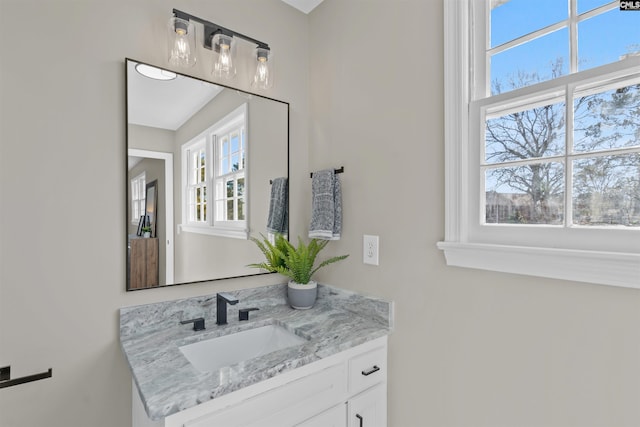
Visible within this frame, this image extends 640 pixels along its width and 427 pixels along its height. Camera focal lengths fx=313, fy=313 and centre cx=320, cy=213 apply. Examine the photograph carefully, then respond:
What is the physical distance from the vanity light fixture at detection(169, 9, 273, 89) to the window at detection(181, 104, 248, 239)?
0.17 metres

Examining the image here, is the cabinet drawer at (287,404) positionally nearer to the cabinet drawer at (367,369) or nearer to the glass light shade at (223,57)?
the cabinet drawer at (367,369)

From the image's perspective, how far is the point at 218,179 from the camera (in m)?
1.52

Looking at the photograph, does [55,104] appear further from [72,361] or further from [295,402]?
[295,402]

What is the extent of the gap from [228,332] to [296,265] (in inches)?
17.6

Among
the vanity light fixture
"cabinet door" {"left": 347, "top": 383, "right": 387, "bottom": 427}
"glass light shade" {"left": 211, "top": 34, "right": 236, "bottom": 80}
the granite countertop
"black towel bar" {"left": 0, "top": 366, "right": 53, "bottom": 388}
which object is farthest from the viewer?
"glass light shade" {"left": 211, "top": 34, "right": 236, "bottom": 80}

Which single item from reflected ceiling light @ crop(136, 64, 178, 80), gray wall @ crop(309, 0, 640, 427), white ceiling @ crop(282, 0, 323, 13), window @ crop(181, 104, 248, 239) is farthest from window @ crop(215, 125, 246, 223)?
white ceiling @ crop(282, 0, 323, 13)

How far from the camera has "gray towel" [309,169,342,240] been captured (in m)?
1.57

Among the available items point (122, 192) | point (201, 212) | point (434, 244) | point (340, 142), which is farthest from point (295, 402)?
point (340, 142)

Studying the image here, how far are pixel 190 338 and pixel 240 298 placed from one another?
0.35 m

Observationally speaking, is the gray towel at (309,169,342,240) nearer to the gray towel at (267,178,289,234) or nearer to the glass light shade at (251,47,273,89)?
the gray towel at (267,178,289,234)

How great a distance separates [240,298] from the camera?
1552 millimetres

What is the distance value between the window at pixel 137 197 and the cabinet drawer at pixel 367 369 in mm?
1032

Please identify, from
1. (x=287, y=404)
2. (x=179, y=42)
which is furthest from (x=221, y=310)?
(x=179, y=42)

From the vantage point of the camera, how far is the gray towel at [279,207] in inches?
66.5
